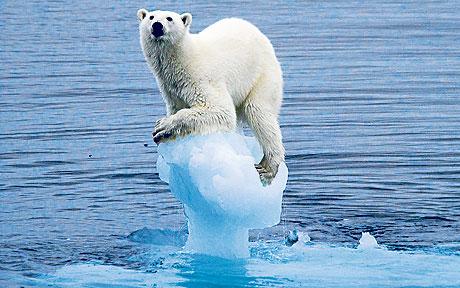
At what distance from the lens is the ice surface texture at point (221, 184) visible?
9.02 metres

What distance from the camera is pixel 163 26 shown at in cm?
883

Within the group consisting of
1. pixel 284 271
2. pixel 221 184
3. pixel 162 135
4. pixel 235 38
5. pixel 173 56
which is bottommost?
pixel 284 271

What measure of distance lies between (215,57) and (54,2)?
21.1 m

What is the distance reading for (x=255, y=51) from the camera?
9.31 meters

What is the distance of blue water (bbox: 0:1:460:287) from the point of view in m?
9.54

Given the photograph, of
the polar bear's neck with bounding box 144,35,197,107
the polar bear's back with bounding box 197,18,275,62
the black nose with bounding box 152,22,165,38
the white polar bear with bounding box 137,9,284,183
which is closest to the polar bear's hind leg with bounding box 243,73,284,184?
the white polar bear with bounding box 137,9,284,183

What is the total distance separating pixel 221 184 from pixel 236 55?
919mm

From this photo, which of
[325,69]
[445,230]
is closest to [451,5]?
[325,69]

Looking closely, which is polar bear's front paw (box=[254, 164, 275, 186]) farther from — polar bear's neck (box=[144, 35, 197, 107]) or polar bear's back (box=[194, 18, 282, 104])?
polar bear's neck (box=[144, 35, 197, 107])

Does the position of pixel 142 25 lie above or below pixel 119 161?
above

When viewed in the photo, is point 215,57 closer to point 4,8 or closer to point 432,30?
point 432,30

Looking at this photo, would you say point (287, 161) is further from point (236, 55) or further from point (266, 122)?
point (236, 55)

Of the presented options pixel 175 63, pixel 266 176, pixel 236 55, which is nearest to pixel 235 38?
pixel 236 55

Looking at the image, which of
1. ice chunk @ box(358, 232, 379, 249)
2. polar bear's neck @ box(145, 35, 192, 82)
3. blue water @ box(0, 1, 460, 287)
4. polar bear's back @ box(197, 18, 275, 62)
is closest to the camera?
polar bear's neck @ box(145, 35, 192, 82)
